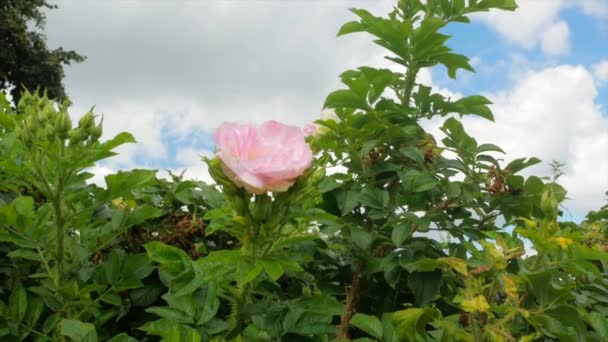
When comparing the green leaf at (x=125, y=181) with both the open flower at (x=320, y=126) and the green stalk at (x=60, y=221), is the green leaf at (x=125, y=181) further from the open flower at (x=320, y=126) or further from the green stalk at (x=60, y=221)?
the open flower at (x=320, y=126)

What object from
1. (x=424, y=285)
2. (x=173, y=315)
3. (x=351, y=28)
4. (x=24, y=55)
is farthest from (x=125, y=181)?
(x=24, y=55)

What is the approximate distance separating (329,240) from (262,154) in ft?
2.85

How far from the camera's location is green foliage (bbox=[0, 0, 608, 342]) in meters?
1.26

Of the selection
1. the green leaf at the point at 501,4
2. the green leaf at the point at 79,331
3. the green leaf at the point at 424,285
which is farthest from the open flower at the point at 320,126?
the green leaf at the point at 79,331

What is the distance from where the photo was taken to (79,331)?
134 cm

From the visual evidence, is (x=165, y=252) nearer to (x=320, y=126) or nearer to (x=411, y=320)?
(x=411, y=320)

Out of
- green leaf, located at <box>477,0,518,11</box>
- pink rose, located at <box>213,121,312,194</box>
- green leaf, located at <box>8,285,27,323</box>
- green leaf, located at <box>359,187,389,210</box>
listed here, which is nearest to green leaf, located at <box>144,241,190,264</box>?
pink rose, located at <box>213,121,312,194</box>

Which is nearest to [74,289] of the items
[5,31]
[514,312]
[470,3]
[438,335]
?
[438,335]

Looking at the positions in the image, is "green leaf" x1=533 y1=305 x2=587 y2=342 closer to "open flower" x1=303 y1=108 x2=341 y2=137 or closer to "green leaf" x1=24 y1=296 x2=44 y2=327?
"open flower" x1=303 y1=108 x2=341 y2=137

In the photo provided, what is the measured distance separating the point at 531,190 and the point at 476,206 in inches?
5.5

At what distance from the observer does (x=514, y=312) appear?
4.03 ft

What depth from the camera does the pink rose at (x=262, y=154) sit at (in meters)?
1.13

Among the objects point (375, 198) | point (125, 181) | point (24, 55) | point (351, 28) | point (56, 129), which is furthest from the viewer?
point (24, 55)

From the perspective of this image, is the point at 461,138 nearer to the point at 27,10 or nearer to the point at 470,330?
the point at 470,330
